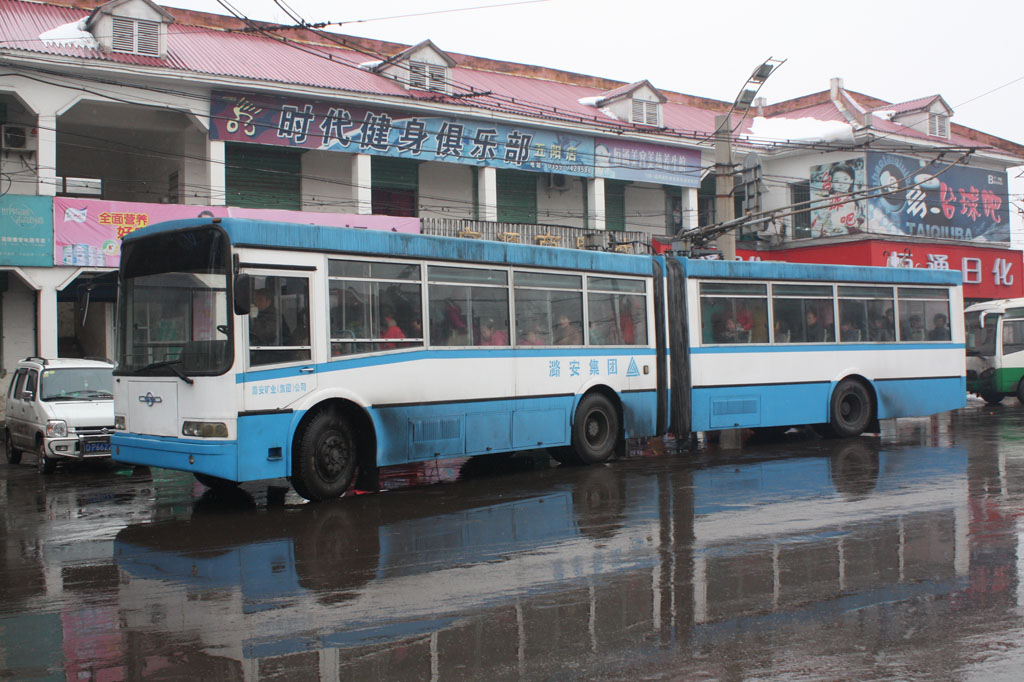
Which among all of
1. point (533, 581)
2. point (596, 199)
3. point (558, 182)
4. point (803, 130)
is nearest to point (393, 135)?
point (558, 182)

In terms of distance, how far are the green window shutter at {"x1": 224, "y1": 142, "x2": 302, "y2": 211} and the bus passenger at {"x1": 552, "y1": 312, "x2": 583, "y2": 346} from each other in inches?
570

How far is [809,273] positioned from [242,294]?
9958 millimetres

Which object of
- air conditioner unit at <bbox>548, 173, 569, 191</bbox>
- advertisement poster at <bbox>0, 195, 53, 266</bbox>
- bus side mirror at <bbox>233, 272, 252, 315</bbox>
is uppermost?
air conditioner unit at <bbox>548, 173, 569, 191</bbox>

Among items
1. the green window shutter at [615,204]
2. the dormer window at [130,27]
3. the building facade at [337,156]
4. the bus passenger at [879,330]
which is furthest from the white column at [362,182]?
the bus passenger at [879,330]

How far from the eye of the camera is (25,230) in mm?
20266

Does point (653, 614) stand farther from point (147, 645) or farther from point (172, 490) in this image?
point (172, 490)

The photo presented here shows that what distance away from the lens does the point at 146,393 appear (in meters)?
9.98

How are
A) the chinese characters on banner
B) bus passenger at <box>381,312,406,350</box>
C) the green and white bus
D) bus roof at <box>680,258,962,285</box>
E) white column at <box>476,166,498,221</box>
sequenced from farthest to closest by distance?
1. white column at <box>476,166,498,221</box>
2. the green and white bus
3. the chinese characters on banner
4. bus roof at <box>680,258,962,285</box>
5. bus passenger at <box>381,312,406,350</box>

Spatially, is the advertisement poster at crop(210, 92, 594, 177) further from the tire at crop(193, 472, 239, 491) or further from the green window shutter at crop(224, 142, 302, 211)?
the tire at crop(193, 472, 239, 491)

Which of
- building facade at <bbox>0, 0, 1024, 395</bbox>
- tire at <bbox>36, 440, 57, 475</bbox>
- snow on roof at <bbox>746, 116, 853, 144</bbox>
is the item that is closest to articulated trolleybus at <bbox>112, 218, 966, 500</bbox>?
building facade at <bbox>0, 0, 1024, 395</bbox>

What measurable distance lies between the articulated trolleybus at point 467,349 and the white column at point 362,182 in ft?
40.9

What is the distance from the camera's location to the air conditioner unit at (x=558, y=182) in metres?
31.2

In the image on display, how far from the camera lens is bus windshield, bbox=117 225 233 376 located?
954 cm

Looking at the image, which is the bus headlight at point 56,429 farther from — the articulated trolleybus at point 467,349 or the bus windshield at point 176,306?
the bus windshield at point 176,306
